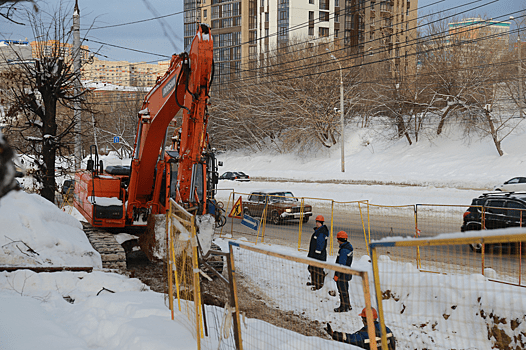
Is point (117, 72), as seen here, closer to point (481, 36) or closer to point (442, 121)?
point (442, 121)

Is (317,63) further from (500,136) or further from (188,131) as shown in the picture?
(188,131)

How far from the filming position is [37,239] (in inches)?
367

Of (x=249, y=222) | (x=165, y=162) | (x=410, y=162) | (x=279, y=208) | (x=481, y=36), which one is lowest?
(x=249, y=222)

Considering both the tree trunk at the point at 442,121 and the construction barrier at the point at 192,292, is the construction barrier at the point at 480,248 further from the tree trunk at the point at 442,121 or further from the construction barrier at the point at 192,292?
the tree trunk at the point at 442,121

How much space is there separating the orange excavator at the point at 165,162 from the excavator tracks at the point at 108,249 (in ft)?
1.11

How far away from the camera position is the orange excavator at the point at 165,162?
8961mm

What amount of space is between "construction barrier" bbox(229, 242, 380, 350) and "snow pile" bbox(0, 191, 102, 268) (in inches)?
142

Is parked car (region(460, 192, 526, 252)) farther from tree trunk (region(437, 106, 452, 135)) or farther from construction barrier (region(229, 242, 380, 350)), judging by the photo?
tree trunk (region(437, 106, 452, 135))

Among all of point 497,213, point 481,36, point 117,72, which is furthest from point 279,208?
point 117,72

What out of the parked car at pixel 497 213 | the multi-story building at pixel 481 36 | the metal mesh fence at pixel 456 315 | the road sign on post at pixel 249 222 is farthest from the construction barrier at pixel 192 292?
the multi-story building at pixel 481 36

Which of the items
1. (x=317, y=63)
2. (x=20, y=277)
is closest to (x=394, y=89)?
(x=317, y=63)

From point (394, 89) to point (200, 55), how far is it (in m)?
36.6

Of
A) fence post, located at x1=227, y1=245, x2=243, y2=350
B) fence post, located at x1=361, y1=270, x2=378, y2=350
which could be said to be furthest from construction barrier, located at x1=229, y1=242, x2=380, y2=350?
fence post, located at x1=227, y1=245, x2=243, y2=350

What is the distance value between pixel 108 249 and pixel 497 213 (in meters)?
10.3
